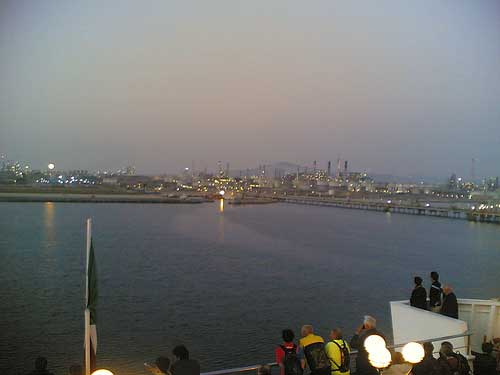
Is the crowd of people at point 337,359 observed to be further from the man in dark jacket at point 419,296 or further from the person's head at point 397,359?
the man in dark jacket at point 419,296

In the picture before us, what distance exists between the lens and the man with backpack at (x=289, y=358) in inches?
80.4

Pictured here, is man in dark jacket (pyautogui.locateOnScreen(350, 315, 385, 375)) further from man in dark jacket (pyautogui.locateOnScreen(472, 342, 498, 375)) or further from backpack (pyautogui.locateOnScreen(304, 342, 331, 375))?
man in dark jacket (pyautogui.locateOnScreen(472, 342, 498, 375))

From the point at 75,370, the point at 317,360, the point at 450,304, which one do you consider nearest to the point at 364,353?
the point at 317,360

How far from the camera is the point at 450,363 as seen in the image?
2.29 metres

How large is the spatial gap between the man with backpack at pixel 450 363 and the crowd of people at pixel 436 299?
32.0 inches

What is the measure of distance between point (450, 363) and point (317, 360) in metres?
0.70

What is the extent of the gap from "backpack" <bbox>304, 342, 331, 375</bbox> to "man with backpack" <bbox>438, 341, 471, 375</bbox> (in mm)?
604

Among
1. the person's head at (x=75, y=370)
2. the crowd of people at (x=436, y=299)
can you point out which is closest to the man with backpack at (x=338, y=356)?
the person's head at (x=75, y=370)

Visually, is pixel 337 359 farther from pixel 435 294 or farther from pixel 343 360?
pixel 435 294

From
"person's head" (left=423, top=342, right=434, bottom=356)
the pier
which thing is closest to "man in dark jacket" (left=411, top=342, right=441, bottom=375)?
"person's head" (left=423, top=342, right=434, bottom=356)

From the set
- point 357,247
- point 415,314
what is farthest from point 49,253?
point 415,314

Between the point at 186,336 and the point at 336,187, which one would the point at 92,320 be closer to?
the point at 186,336

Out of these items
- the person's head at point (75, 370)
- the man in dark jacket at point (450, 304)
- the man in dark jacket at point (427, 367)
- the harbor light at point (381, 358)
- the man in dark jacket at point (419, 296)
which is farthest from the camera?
the man in dark jacket at point (419, 296)

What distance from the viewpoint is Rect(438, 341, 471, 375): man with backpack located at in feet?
7.44
